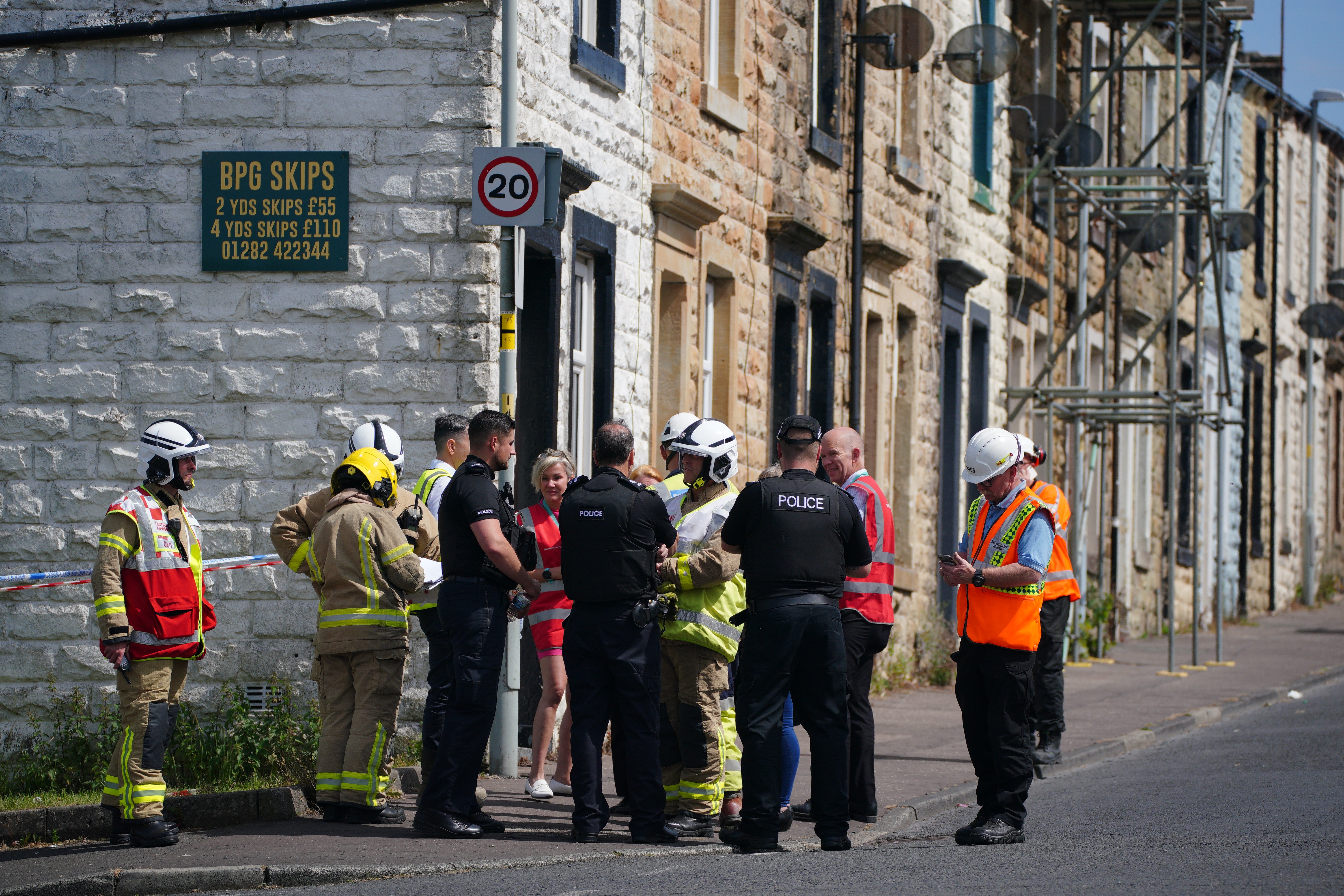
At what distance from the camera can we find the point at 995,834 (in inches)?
361

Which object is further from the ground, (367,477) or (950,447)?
(950,447)

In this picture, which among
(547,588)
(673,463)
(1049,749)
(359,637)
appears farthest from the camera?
(1049,749)

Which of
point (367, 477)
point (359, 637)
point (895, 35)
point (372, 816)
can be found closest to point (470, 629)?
point (359, 637)

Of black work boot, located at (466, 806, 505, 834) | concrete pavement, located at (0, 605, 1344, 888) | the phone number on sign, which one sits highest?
the phone number on sign

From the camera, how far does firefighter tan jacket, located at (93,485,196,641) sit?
8.99 metres

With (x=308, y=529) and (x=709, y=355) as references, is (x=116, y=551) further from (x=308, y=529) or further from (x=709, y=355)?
(x=709, y=355)

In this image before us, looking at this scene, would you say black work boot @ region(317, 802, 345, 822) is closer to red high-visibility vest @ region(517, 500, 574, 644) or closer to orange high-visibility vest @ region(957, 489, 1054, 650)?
red high-visibility vest @ region(517, 500, 574, 644)

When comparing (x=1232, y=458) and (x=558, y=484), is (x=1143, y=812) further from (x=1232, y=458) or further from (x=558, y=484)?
(x=1232, y=458)

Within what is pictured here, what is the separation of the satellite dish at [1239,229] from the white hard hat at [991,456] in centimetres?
1284

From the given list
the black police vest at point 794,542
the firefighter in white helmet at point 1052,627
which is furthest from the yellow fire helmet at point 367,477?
the firefighter in white helmet at point 1052,627

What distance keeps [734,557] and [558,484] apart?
1.54 meters

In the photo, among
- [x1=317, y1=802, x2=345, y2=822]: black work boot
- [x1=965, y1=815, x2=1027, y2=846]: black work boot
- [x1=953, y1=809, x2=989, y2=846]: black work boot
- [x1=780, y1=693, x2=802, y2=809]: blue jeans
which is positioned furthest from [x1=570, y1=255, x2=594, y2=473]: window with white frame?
[x1=965, y1=815, x2=1027, y2=846]: black work boot

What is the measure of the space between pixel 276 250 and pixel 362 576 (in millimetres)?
3102

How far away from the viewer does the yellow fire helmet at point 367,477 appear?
968cm
